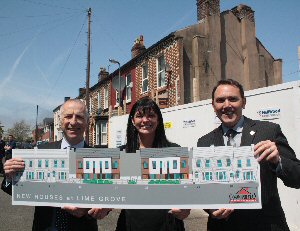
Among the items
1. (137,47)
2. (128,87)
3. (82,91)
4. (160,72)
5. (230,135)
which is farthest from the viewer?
(82,91)

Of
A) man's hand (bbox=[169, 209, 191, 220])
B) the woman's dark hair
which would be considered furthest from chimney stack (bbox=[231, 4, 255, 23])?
man's hand (bbox=[169, 209, 191, 220])

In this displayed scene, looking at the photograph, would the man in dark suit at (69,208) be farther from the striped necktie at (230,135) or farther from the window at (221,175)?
the striped necktie at (230,135)

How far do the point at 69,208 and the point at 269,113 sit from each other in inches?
213

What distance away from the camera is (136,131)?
3275mm

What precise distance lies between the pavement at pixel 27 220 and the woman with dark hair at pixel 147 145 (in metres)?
4.02

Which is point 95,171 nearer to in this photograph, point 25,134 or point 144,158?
point 144,158

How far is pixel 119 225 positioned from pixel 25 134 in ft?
272

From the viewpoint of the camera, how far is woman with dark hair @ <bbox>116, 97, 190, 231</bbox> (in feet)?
9.32

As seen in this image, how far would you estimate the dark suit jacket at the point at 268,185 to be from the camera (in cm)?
244

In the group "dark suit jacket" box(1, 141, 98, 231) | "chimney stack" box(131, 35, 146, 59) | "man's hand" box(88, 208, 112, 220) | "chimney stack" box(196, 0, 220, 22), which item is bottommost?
"dark suit jacket" box(1, 141, 98, 231)

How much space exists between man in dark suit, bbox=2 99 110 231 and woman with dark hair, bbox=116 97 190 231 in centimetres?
32

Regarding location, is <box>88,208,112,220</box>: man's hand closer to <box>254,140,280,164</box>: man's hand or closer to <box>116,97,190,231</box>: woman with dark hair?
<box>116,97,190,231</box>: woman with dark hair

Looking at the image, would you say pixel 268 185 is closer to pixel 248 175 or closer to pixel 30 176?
pixel 248 175

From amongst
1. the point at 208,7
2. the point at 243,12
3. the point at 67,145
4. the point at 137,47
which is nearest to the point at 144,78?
the point at 137,47
